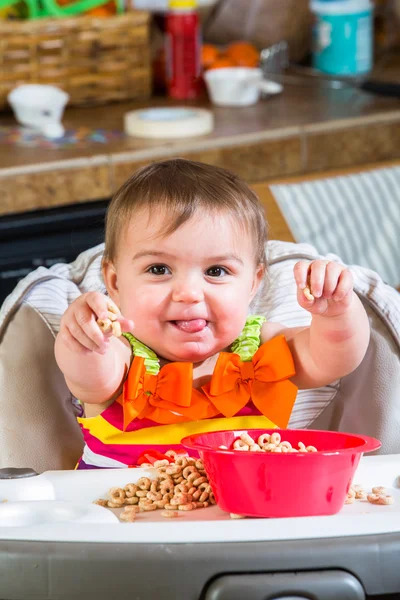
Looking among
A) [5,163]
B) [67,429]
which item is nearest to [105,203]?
[5,163]

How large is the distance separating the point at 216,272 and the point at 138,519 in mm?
380

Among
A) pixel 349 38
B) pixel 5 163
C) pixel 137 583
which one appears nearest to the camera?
pixel 137 583

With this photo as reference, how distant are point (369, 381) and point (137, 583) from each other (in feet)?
2.11

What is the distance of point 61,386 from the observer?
1.47 metres

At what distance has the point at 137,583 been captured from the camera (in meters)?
0.88

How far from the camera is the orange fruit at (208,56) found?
2838 mm

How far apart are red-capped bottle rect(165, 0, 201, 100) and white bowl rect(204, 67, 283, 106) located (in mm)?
85

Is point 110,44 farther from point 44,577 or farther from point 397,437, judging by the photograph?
point 44,577

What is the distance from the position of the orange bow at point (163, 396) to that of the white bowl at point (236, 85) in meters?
1.47

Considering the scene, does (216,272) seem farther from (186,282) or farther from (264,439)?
(264,439)

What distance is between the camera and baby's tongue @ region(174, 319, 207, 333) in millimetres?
1301

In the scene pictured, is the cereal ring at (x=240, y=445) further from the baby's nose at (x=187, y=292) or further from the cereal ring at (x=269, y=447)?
the baby's nose at (x=187, y=292)

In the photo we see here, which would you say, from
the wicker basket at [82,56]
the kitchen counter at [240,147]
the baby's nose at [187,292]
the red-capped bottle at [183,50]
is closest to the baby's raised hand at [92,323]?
the baby's nose at [187,292]

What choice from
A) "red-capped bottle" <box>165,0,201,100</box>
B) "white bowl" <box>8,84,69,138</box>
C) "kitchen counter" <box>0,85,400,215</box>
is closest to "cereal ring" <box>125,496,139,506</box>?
"kitchen counter" <box>0,85,400,215</box>
